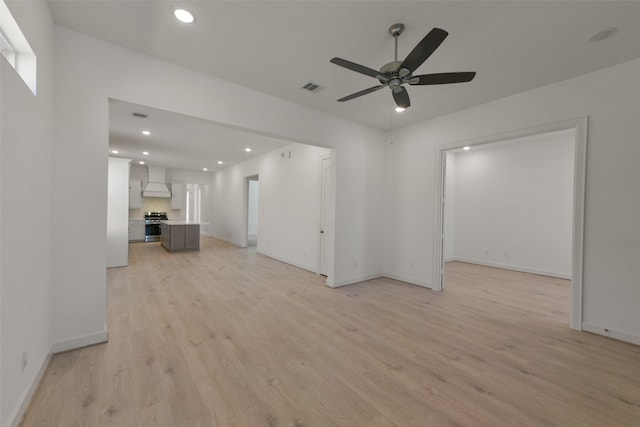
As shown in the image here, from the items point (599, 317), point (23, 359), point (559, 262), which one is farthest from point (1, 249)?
point (559, 262)

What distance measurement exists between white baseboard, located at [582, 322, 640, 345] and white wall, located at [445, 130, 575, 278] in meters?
3.19

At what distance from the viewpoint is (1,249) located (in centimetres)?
136

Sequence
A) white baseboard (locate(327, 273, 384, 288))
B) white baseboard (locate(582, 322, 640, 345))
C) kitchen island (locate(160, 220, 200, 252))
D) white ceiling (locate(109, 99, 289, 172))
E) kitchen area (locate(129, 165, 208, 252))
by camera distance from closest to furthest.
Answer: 1. white baseboard (locate(582, 322, 640, 345))
2. white baseboard (locate(327, 273, 384, 288))
3. white ceiling (locate(109, 99, 289, 172))
4. kitchen island (locate(160, 220, 200, 252))
5. kitchen area (locate(129, 165, 208, 252))

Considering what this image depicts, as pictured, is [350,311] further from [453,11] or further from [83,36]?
[83,36]

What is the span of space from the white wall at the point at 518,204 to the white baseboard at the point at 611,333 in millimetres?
3189

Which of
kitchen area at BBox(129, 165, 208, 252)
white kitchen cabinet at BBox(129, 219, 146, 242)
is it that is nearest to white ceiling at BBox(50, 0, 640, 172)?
kitchen area at BBox(129, 165, 208, 252)

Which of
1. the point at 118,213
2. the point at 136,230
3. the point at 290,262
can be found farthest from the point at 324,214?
the point at 136,230

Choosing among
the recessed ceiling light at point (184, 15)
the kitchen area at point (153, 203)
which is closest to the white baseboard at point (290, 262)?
the kitchen area at point (153, 203)

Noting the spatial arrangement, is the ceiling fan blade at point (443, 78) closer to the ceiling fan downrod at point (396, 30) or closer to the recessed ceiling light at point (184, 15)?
the ceiling fan downrod at point (396, 30)

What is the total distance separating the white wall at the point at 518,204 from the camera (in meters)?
5.54

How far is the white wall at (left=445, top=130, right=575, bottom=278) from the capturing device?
5535 mm

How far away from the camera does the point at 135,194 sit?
9609 mm

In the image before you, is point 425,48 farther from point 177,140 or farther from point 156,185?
point 156,185

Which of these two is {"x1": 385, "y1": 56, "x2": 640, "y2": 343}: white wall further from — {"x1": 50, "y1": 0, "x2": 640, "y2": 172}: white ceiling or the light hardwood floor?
the light hardwood floor
